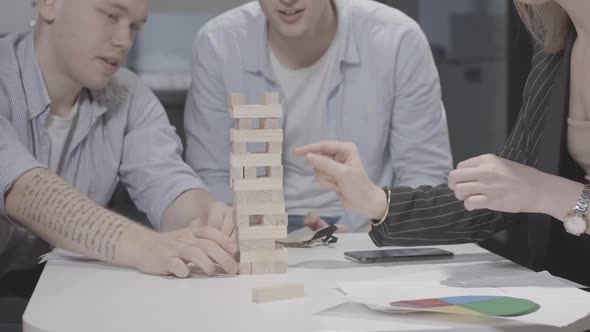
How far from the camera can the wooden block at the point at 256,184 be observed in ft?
5.90

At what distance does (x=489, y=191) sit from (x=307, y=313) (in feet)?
1.49

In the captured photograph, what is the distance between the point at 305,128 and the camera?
9.80 ft

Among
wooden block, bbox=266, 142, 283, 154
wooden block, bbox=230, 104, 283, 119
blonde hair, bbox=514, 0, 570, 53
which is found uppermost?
blonde hair, bbox=514, 0, 570, 53

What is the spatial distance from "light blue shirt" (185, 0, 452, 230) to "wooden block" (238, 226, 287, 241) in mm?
1137

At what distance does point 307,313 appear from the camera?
4.75 ft

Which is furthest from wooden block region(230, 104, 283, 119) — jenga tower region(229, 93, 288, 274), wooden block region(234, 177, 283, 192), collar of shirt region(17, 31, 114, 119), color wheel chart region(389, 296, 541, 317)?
collar of shirt region(17, 31, 114, 119)

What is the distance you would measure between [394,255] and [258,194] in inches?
13.0

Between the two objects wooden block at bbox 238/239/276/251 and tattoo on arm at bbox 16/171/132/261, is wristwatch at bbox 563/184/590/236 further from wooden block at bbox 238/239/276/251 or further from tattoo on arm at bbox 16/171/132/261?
tattoo on arm at bbox 16/171/132/261

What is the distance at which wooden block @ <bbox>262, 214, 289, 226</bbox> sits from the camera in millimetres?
1815

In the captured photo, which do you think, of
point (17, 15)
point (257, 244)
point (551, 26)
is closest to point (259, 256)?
point (257, 244)

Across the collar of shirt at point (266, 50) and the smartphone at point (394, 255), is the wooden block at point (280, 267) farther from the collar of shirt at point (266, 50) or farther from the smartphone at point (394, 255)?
the collar of shirt at point (266, 50)

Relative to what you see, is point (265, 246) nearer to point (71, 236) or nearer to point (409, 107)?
point (71, 236)

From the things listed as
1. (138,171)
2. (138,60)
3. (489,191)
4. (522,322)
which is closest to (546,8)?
(489,191)

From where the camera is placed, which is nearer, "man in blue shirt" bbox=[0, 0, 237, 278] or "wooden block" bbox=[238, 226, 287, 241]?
"wooden block" bbox=[238, 226, 287, 241]
